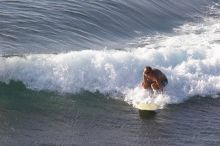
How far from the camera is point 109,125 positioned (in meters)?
14.2

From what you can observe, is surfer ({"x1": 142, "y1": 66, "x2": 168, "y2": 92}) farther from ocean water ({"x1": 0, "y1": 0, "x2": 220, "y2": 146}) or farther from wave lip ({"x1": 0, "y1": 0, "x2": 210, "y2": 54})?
wave lip ({"x1": 0, "y1": 0, "x2": 210, "y2": 54})

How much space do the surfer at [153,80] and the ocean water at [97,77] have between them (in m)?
0.24

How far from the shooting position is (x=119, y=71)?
672 inches

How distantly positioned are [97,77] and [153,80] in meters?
1.92

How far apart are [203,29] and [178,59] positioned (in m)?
5.76

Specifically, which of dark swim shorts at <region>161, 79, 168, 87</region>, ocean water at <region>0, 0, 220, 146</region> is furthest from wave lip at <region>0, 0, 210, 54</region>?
dark swim shorts at <region>161, 79, 168, 87</region>

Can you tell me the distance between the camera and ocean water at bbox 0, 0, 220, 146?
13.7 meters

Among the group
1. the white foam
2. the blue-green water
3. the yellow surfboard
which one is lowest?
the blue-green water

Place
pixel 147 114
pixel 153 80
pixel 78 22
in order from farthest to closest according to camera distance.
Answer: pixel 78 22 < pixel 153 80 < pixel 147 114

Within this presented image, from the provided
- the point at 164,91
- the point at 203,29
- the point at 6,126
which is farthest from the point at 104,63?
the point at 203,29

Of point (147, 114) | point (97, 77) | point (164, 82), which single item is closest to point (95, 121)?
point (147, 114)

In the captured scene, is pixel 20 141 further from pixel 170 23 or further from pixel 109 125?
pixel 170 23

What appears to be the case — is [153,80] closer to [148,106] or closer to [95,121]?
[148,106]

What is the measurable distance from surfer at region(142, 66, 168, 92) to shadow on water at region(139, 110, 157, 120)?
1000 mm
